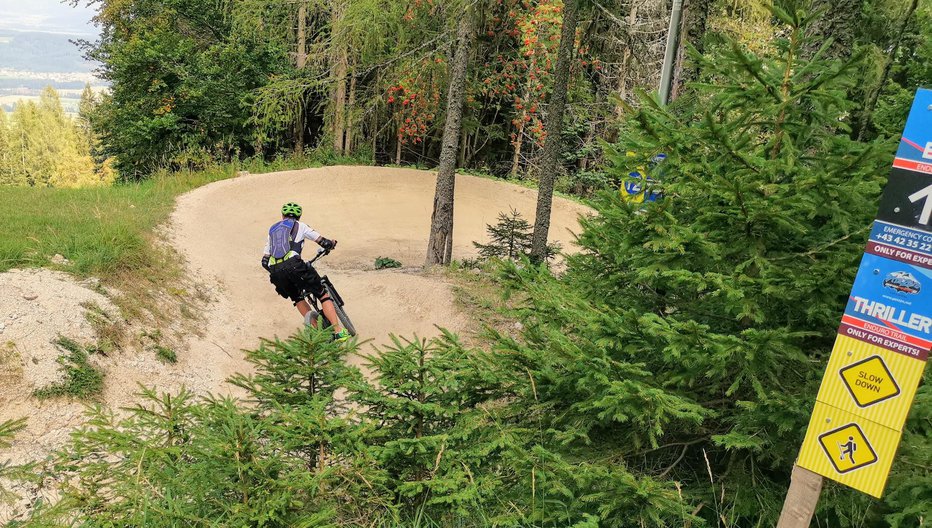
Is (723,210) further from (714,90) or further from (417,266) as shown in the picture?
(417,266)

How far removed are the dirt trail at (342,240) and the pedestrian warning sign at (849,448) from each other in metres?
1.60

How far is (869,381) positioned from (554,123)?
8528 mm

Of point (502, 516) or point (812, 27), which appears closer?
point (502, 516)

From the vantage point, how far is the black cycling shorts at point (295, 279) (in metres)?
7.89

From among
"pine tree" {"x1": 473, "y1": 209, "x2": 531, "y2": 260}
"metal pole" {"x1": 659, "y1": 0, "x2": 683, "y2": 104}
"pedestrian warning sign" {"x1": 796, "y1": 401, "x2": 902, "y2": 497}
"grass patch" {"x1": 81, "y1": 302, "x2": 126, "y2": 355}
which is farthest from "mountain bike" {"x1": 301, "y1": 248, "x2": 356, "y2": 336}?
"pedestrian warning sign" {"x1": 796, "y1": 401, "x2": 902, "y2": 497}

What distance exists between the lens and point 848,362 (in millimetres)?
2568

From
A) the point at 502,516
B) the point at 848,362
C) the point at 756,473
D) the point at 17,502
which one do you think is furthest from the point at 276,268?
the point at 848,362

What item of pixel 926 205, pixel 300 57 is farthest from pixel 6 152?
pixel 926 205

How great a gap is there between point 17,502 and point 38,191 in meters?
10.0

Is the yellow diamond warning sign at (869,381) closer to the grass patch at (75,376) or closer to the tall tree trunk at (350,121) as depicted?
the grass patch at (75,376)

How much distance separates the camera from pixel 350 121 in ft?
61.6

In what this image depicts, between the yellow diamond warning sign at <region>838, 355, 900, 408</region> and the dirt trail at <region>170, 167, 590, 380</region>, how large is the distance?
1585 mm

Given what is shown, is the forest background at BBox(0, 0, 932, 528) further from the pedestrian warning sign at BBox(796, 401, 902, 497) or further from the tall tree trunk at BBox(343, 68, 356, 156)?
the tall tree trunk at BBox(343, 68, 356, 156)

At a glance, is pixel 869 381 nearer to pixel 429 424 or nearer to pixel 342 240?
pixel 429 424
